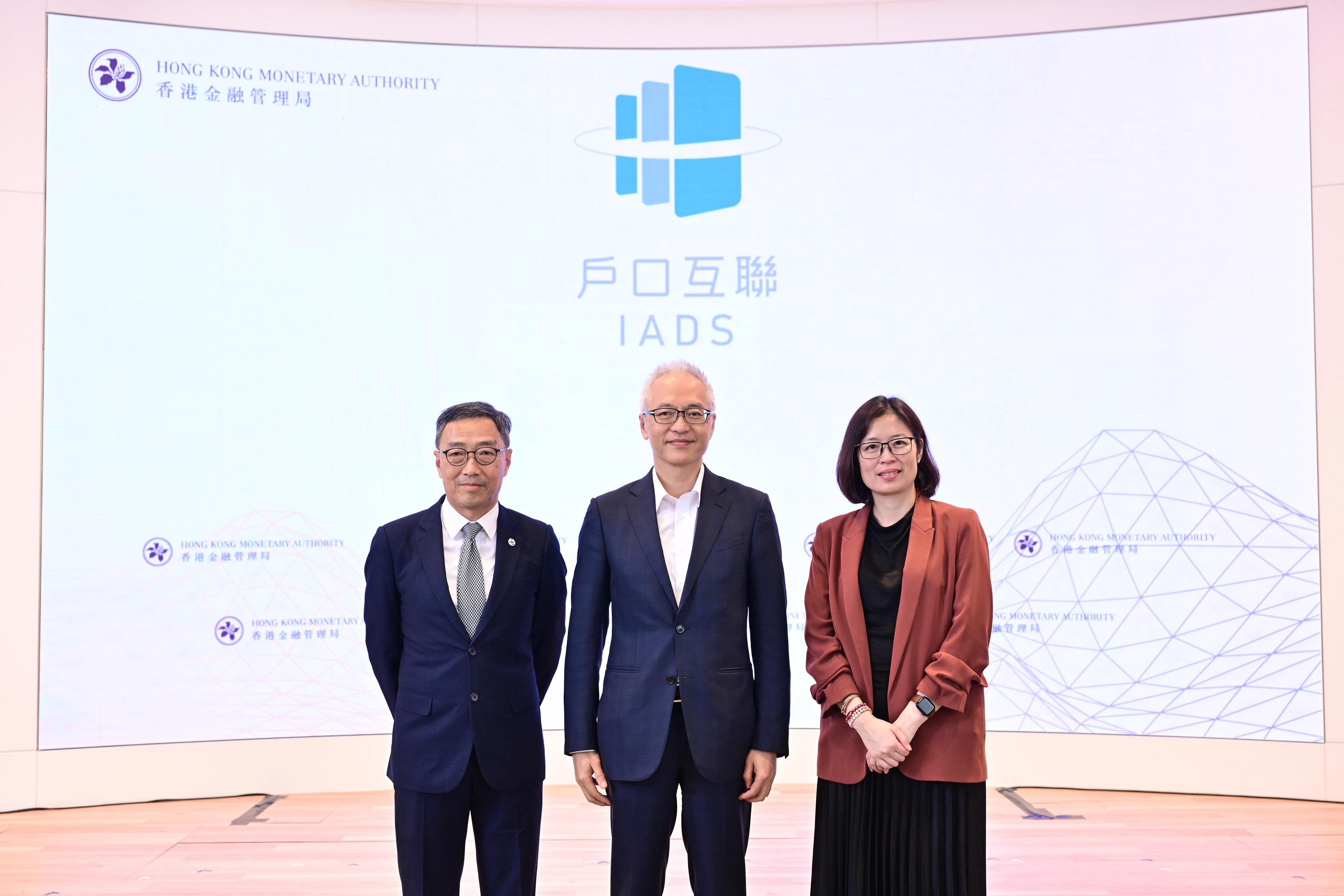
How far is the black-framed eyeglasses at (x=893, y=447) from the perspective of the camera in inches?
86.4

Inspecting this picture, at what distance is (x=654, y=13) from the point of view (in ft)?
14.9

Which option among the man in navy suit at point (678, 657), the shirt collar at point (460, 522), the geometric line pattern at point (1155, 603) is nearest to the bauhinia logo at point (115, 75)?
the shirt collar at point (460, 522)

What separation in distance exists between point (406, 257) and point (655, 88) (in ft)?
4.36

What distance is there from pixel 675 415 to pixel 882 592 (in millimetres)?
586

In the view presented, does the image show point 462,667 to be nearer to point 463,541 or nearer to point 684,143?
point 463,541

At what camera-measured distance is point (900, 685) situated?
2121 mm

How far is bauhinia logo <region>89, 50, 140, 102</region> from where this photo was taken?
419 centimetres

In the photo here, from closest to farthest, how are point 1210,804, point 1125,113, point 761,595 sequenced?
point 761,595
point 1210,804
point 1125,113

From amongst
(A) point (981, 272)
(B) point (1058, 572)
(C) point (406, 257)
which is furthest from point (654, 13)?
(B) point (1058, 572)

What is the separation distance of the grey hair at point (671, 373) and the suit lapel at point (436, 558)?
21.6 inches

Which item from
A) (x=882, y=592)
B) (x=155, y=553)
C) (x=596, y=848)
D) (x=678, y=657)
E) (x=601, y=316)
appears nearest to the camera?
(x=678, y=657)

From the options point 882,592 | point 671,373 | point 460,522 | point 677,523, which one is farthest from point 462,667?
point 882,592

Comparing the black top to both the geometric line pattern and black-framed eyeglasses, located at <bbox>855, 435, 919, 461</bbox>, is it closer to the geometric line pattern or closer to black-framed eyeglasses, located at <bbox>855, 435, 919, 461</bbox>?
black-framed eyeglasses, located at <bbox>855, 435, 919, 461</bbox>

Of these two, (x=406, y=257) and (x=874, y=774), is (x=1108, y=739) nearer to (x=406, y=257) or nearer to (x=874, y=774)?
(x=874, y=774)
